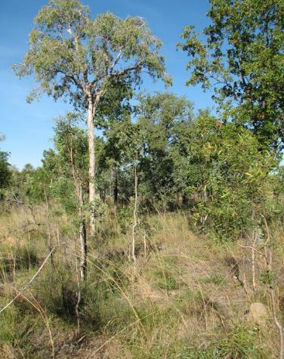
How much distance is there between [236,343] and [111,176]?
14.1m

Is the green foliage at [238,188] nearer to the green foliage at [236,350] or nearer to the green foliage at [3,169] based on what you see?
the green foliage at [236,350]

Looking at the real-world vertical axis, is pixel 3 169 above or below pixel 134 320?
above

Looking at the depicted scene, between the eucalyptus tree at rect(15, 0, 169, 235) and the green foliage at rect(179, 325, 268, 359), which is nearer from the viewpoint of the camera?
the green foliage at rect(179, 325, 268, 359)

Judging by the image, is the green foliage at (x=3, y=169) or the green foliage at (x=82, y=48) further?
the green foliage at (x=3, y=169)

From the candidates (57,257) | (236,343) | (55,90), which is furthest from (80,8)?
(236,343)

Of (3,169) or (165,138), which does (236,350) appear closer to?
(3,169)

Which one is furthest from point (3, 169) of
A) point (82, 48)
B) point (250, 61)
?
point (250, 61)

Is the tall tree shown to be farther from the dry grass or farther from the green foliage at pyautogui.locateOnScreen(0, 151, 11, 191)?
the green foliage at pyautogui.locateOnScreen(0, 151, 11, 191)

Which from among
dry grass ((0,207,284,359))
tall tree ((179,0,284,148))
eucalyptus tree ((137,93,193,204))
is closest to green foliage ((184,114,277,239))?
dry grass ((0,207,284,359))

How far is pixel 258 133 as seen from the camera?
5984 mm

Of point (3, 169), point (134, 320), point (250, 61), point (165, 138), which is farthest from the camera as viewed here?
point (165, 138)

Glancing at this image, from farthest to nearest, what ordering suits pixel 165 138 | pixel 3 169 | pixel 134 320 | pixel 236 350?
1. pixel 165 138
2. pixel 3 169
3. pixel 134 320
4. pixel 236 350

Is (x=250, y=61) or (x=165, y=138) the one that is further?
(x=165, y=138)

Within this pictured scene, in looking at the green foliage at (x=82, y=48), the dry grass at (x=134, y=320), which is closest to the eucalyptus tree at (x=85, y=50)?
the green foliage at (x=82, y=48)
